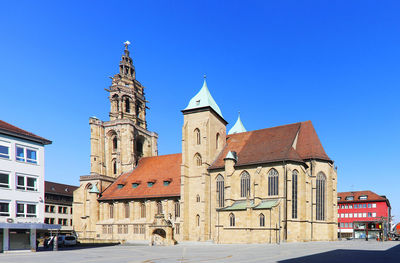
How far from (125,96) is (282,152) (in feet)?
116

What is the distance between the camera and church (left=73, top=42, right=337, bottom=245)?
1705 inches

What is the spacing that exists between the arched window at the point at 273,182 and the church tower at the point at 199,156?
9.42m

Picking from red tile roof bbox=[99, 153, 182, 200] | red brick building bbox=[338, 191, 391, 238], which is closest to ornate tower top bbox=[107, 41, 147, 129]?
red tile roof bbox=[99, 153, 182, 200]

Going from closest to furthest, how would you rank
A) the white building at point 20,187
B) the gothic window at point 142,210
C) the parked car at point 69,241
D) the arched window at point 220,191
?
the white building at point 20,187, the parked car at point 69,241, the arched window at point 220,191, the gothic window at point 142,210

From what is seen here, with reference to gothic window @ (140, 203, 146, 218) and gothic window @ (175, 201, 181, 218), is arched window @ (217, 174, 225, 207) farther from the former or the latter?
gothic window @ (140, 203, 146, 218)

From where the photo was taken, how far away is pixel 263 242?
1612 inches

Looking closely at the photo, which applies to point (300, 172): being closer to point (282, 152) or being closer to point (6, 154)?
point (282, 152)

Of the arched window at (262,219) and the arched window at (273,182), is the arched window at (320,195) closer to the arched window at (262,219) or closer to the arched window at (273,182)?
the arched window at (273,182)

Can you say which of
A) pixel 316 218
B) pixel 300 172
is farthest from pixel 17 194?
pixel 316 218

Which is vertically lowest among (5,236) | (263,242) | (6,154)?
(263,242)

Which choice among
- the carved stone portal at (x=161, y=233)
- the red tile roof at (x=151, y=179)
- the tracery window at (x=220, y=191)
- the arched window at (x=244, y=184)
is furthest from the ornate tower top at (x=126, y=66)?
the carved stone portal at (x=161, y=233)

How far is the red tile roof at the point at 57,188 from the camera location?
7812 cm

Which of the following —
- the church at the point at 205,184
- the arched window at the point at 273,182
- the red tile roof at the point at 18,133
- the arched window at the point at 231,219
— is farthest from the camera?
the arched window at the point at 273,182

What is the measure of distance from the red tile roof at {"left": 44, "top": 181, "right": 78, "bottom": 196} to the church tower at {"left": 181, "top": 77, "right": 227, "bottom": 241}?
40.5 m
